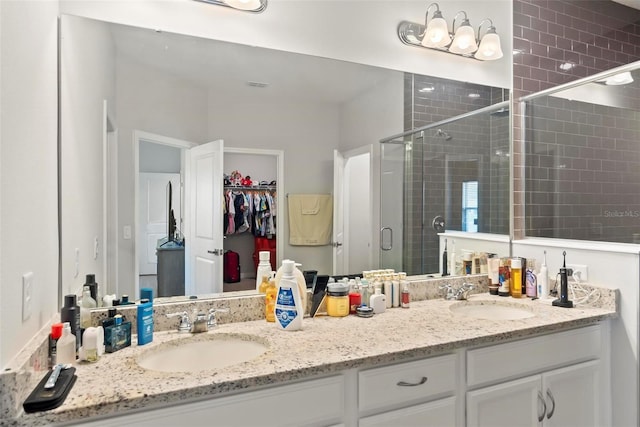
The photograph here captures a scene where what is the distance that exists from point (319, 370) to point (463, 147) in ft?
5.63

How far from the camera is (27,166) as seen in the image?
1128mm

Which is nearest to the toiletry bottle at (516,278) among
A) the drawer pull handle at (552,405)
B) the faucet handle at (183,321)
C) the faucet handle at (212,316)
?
the drawer pull handle at (552,405)

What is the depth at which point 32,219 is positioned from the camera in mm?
1161

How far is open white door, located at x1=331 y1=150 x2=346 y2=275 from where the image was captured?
2.01 meters

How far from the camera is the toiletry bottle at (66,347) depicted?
122 centimetres

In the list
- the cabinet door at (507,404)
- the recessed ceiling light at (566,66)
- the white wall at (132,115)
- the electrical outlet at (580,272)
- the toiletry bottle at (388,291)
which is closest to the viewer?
the cabinet door at (507,404)

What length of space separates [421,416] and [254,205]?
1.12m

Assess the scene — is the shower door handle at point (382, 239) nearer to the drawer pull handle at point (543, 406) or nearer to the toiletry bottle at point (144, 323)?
the drawer pull handle at point (543, 406)

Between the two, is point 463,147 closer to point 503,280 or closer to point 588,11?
point 503,280

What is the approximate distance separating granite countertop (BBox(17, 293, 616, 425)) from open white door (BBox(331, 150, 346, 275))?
33cm

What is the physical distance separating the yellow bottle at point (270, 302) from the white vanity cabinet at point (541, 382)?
2.63ft

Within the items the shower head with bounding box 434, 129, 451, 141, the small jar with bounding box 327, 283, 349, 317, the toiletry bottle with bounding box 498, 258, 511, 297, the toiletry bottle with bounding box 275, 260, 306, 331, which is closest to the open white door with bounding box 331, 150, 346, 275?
the small jar with bounding box 327, 283, 349, 317

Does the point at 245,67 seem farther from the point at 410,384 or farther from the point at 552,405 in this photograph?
the point at 552,405

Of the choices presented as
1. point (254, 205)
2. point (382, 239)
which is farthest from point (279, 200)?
point (382, 239)
